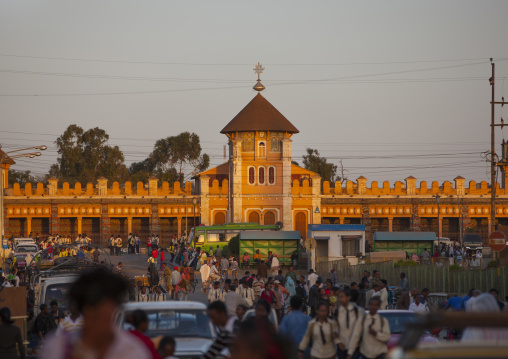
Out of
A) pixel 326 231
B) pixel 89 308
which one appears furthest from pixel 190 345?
pixel 326 231

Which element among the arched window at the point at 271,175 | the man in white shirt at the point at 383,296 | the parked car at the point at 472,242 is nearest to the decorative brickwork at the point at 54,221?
the arched window at the point at 271,175

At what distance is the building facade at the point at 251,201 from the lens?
6819cm

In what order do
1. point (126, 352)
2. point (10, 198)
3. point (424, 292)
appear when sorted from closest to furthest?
point (126, 352)
point (424, 292)
point (10, 198)

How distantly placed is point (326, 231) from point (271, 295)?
23341 millimetres

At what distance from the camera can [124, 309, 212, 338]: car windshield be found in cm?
1059

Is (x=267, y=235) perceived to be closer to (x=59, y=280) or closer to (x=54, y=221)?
(x=54, y=221)

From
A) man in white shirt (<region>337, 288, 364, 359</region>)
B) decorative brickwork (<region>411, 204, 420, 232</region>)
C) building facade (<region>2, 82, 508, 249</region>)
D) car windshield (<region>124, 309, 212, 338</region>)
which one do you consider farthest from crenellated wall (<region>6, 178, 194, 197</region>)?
car windshield (<region>124, 309, 212, 338</region>)

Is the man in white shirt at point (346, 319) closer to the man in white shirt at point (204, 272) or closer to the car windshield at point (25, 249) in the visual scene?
the man in white shirt at point (204, 272)

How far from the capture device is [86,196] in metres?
68.4

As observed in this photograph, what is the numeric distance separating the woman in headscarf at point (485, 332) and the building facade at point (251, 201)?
192 feet

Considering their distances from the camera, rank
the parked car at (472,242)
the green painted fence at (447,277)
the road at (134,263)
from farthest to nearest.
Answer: the parked car at (472,242) < the road at (134,263) < the green painted fence at (447,277)

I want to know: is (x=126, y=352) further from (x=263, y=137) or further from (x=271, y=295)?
(x=263, y=137)

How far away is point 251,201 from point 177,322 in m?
57.6

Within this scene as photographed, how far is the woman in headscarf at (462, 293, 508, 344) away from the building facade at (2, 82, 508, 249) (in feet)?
192
